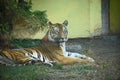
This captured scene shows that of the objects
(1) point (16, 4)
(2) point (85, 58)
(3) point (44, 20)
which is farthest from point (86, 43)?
(1) point (16, 4)

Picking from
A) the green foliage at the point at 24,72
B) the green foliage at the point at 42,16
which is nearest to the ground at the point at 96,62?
the green foliage at the point at 24,72

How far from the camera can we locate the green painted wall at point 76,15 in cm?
478

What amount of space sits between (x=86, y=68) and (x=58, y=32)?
1.62 feet

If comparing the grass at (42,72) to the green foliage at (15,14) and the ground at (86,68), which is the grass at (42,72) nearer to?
the ground at (86,68)

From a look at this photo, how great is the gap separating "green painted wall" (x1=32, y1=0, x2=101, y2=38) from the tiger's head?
4cm

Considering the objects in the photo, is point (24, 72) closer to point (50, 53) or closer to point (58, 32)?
point (50, 53)

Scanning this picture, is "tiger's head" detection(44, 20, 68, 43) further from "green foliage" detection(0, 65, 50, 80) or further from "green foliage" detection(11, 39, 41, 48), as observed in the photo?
"green foliage" detection(0, 65, 50, 80)

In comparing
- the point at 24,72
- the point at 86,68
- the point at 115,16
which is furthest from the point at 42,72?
the point at 115,16

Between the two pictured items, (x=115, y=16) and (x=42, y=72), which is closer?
(x=42, y=72)

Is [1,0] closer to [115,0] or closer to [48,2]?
[48,2]

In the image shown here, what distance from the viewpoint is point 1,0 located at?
4.77 meters

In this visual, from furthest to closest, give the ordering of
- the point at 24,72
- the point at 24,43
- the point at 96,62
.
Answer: the point at 24,43, the point at 96,62, the point at 24,72

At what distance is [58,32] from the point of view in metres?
4.86

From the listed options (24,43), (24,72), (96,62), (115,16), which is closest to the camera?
(24,72)
